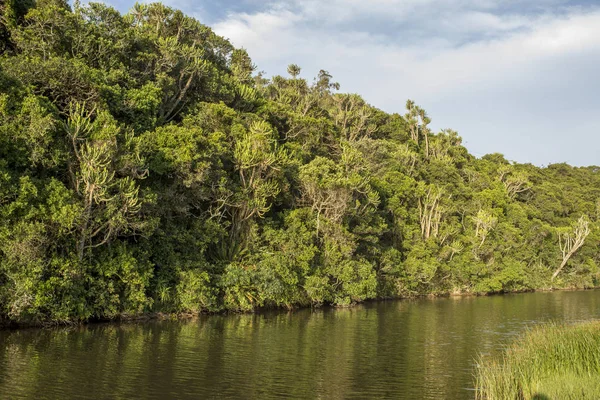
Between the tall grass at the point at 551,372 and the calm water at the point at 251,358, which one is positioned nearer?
the tall grass at the point at 551,372

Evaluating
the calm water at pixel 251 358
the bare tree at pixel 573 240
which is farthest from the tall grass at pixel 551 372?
the bare tree at pixel 573 240

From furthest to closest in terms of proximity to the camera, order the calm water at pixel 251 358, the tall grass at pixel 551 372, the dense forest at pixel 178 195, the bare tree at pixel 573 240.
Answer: the bare tree at pixel 573 240, the dense forest at pixel 178 195, the calm water at pixel 251 358, the tall grass at pixel 551 372

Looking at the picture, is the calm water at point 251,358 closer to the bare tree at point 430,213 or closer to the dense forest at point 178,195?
the dense forest at point 178,195

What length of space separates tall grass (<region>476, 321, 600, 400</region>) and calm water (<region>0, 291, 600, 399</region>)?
76.8 inches

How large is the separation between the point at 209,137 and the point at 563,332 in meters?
24.5

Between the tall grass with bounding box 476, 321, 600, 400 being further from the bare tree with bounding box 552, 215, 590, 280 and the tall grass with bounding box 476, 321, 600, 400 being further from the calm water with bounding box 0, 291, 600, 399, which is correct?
the bare tree with bounding box 552, 215, 590, 280

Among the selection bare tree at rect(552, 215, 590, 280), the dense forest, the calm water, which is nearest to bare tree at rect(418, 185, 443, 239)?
the dense forest

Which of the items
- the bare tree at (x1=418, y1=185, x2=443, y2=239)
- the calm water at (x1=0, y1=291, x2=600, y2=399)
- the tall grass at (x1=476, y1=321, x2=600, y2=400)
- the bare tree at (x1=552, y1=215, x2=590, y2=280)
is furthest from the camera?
the bare tree at (x1=552, y1=215, x2=590, y2=280)

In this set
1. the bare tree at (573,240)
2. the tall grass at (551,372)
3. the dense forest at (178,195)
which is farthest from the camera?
the bare tree at (573,240)

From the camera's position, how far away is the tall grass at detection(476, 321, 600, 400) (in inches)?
509

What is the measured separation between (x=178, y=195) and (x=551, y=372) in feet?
76.5

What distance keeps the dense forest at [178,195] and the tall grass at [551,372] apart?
19.1 meters

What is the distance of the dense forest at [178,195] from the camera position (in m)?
23.6

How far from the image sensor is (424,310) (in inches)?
1606
